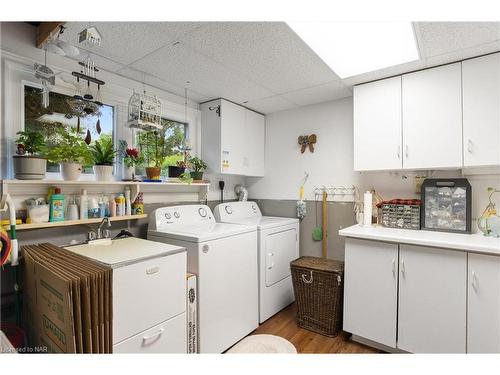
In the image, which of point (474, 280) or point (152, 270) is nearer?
point (152, 270)

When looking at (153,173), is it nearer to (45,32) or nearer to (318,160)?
(45,32)

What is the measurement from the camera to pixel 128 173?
229cm

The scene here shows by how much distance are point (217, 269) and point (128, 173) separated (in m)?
1.15

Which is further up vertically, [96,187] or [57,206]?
[96,187]

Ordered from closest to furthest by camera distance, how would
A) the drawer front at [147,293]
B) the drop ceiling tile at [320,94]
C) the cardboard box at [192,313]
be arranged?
the drawer front at [147,293] < the cardboard box at [192,313] < the drop ceiling tile at [320,94]

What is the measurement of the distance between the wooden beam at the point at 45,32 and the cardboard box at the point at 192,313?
1779 millimetres

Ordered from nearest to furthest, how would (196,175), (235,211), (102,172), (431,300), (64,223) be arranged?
(64,223), (431,300), (102,172), (196,175), (235,211)

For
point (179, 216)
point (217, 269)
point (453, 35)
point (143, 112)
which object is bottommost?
point (217, 269)

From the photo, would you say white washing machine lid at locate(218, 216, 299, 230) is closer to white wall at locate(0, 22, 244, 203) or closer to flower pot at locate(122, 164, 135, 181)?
flower pot at locate(122, 164, 135, 181)

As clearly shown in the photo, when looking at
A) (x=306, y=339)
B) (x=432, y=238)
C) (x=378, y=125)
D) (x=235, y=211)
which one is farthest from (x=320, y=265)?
(x=378, y=125)

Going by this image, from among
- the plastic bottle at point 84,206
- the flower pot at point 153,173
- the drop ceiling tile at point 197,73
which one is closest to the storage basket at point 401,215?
the drop ceiling tile at point 197,73

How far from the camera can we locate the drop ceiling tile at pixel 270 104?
2930 mm

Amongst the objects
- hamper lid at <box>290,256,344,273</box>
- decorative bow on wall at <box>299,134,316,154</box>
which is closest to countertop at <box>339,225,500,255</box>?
hamper lid at <box>290,256,344,273</box>

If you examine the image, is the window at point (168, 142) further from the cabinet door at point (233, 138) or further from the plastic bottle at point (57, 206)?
the plastic bottle at point (57, 206)
